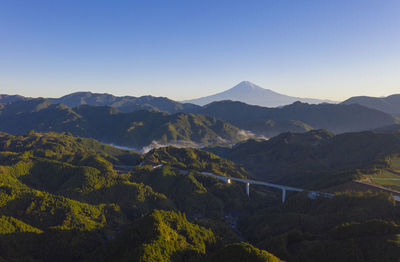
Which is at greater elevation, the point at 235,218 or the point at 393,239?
the point at 393,239

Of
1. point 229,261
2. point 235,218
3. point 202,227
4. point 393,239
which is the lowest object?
point 235,218

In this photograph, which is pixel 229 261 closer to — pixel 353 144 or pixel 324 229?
pixel 324 229

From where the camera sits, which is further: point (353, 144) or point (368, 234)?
point (353, 144)

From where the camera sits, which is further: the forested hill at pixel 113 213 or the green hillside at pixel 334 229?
the forested hill at pixel 113 213

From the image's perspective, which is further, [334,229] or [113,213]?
[113,213]

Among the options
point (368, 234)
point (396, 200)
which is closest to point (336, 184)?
point (396, 200)

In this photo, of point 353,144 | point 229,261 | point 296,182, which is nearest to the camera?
point 229,261

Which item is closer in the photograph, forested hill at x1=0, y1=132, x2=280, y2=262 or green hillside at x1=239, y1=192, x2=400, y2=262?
green hillside at x1=239, y1=192, x2=400, y2=262

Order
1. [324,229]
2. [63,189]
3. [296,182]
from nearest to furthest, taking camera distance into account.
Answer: [324,229], [63,189], [296,182]

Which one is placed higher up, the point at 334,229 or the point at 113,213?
the point at 334,229

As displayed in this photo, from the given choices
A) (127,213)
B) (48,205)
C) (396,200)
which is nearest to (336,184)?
(396,200)
